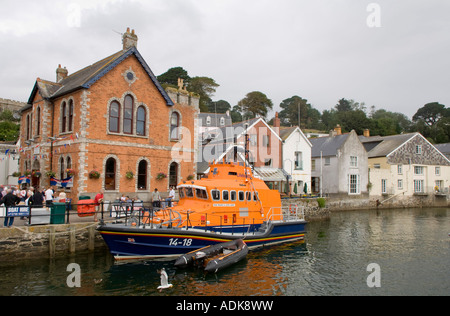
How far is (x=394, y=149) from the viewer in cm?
4309

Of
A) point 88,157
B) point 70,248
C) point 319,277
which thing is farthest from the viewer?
point 88,157

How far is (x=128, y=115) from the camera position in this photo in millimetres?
22062

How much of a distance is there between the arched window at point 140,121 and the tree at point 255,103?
54.7 metres

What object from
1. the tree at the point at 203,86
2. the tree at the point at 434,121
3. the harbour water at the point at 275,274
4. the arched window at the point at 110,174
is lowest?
the harbour water at the point at 275,274

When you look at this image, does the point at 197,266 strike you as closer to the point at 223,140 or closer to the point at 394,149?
the point at 223,140

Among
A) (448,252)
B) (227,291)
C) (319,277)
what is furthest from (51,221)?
(448,252)

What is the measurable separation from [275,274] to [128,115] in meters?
14.4

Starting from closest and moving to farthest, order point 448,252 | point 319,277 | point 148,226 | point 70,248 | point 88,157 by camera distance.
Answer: point 319,277 < point 148,226 < point 70,248 < point 448,252 < point 88,157

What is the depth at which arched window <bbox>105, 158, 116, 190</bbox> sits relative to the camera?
67.9 feet

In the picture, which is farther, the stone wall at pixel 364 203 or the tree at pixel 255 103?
the tree at pixel 255 103

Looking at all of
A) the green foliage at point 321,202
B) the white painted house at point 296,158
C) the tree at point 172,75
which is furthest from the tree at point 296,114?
the green foliage at point 321,202

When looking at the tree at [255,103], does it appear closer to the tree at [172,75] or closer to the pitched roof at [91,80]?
the tree at [172,75]

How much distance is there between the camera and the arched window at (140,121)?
73.8 feet

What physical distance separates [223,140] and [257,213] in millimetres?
16489
